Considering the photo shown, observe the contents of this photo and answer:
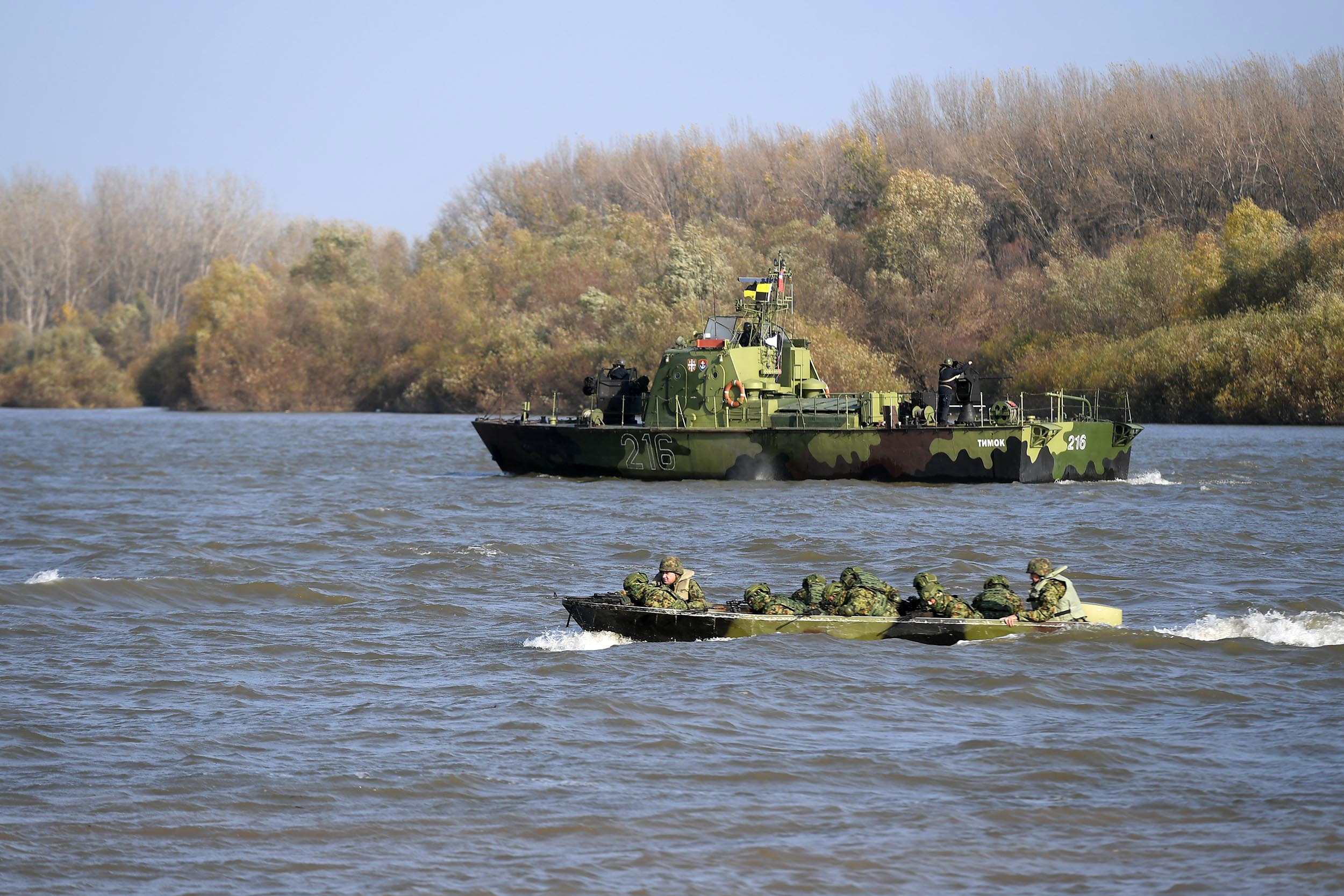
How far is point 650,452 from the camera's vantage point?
35.8m

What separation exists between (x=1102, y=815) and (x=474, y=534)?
717 inches

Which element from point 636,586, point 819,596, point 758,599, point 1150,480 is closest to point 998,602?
point 819,596

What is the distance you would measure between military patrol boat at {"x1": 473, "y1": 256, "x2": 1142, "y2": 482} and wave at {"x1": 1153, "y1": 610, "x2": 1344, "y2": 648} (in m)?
14.0

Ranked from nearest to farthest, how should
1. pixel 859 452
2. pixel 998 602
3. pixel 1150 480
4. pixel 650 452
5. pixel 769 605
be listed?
pixel 769 605, pixel 998 602, pixel 859 452, pixel 1150 480, pixel 650 452

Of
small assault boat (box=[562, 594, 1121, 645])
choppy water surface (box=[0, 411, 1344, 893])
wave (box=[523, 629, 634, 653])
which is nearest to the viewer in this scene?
choppy water surface (box=[0, 411, 1344, 893])

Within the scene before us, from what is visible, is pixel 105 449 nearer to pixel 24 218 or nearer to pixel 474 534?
pixel 474 534

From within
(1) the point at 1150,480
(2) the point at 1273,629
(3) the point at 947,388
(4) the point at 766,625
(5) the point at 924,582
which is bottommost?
(2) the point at 1273,629

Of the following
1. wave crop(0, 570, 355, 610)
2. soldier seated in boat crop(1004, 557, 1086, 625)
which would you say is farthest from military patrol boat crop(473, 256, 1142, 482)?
soldier seated in boat crop(1004, 557, 1086, 625)

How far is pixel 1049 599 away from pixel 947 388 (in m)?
16.2

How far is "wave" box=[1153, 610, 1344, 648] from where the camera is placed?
16.8 metres

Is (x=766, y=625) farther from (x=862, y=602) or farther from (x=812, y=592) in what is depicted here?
(x=862, y=602)

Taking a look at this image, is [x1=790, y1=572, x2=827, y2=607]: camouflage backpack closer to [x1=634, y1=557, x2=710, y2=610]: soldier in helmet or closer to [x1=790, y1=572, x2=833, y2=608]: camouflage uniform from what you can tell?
[x1=790, y1=572, x2=833, y2=608]: camouflage uniform

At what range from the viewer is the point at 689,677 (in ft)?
50.5

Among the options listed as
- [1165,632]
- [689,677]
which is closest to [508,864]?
[689,677]
